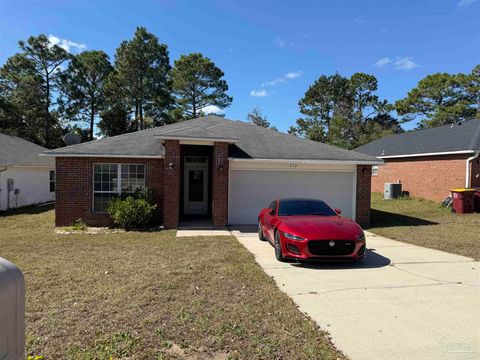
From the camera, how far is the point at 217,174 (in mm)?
11312

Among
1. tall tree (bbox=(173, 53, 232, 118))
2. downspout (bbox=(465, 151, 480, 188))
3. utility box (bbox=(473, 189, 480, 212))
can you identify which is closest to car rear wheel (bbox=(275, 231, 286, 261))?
utility box (bbox=(473, 189, 480, 212))

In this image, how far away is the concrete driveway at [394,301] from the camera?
3.61 metres

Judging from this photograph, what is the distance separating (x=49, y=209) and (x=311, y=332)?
1601 cm

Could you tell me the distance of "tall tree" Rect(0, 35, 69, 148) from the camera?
105ft

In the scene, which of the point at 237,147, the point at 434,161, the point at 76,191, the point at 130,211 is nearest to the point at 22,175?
the point at 76,191

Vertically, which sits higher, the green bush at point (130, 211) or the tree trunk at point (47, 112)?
the tree trunk at point (47, 112)

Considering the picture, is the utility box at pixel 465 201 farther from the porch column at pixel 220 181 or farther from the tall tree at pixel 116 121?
the tall tree at pixel 116 121

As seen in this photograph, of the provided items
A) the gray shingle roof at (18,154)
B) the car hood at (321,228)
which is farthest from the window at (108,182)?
the gray shingle roof at (18,154)

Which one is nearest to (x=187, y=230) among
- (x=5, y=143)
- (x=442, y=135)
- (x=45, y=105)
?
(x=5, y=143)

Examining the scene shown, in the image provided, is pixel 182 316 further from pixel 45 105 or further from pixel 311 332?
pixel 45 105

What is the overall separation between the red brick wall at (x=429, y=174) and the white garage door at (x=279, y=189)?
9078 millimetres

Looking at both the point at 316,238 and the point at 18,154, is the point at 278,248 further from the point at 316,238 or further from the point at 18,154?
the point at 18,154

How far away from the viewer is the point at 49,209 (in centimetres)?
1630

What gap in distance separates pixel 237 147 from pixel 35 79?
28.8 m
